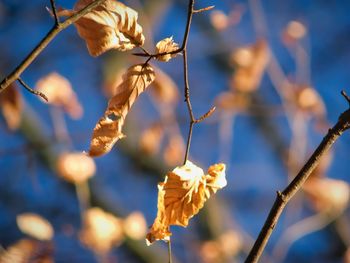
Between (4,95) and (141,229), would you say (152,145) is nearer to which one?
(141,229)

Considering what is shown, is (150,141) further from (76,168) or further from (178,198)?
(178,198)

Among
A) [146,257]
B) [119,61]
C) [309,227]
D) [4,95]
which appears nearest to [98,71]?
[119,61]

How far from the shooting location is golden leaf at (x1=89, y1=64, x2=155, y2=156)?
Answer: 53cm

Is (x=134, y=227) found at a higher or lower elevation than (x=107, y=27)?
higher

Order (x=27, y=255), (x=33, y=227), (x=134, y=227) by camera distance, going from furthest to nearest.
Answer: (x=134, y=227) < (x=33, y=227) < (x=27, y=255)

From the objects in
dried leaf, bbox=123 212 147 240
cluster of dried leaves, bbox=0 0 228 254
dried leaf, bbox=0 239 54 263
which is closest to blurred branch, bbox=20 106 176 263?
dried leaf, bbox=123 212 147 240

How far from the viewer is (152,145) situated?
2.40 meters

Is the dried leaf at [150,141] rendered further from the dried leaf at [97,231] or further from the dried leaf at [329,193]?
the dried leaf at [329,193]

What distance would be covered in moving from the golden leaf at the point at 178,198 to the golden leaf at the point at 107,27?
0.18 m

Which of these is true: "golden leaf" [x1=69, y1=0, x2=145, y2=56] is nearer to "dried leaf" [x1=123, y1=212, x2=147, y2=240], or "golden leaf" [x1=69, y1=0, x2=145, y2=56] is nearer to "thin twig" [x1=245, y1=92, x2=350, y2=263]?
"thin twig" [x1=245, y1=92, x2=350, y2=263]

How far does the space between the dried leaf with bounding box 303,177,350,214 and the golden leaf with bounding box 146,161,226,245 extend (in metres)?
1.39

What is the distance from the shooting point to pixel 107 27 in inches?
18.5

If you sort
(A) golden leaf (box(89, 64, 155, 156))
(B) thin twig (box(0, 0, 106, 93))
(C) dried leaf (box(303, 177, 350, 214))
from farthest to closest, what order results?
(C) dried leaf (box(303, 177, 350, 214))
(A) golden leaf (box(89, 64, 155, 156))
(B) thin twig (box(0, 0, 106, 93))

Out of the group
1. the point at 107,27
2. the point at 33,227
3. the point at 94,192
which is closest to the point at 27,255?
the point at 33,227
